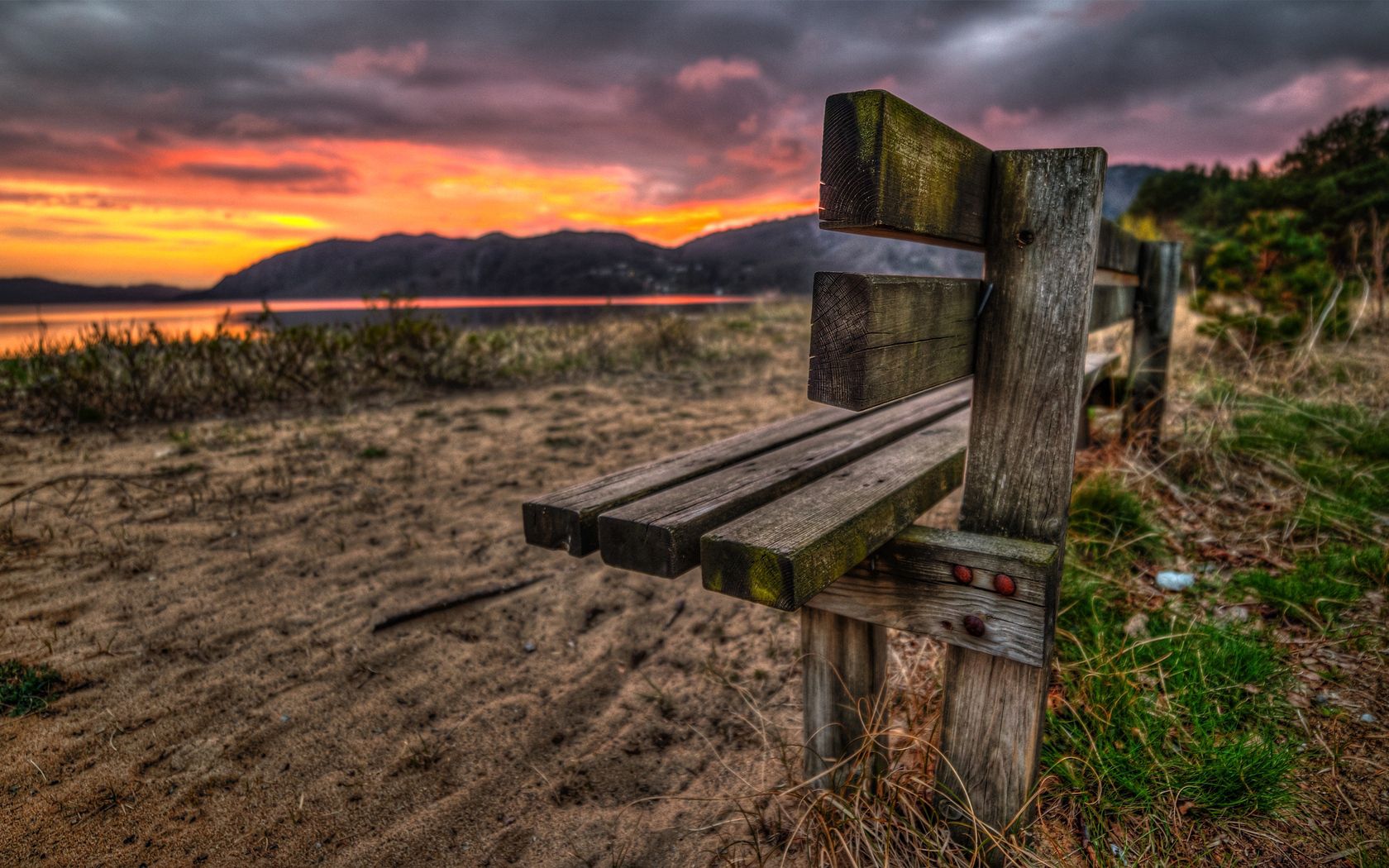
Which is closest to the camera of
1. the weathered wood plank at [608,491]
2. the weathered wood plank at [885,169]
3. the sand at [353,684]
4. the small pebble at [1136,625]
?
the weathered wood plank at [885,169]

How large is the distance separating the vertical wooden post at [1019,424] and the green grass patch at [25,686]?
297cm

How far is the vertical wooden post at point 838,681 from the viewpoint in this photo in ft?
5.65

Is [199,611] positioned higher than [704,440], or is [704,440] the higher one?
[704,440]

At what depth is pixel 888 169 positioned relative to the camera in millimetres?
1028

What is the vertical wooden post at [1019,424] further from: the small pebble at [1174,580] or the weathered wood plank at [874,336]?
the small pebble at [1174,580]

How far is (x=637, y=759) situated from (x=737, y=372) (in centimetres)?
755

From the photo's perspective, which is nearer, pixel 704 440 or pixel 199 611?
pixel 199 611

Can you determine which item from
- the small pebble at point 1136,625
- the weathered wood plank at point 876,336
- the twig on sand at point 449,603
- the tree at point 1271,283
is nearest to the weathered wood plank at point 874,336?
the weathered wood plank at point 876,336

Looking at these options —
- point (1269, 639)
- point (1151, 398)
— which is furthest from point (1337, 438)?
point (1269, 639)

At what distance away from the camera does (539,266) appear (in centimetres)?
10225

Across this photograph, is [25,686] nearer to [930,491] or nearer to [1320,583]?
[930,491]

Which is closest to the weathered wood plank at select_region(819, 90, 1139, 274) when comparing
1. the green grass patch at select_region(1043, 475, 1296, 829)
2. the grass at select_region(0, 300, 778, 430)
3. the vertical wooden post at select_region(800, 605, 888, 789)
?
the vertical wooden post at select_region(800, 605, 888, 789)

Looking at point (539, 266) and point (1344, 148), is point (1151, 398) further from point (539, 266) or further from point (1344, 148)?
point (539, 266)

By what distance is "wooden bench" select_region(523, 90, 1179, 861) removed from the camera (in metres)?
1.11
